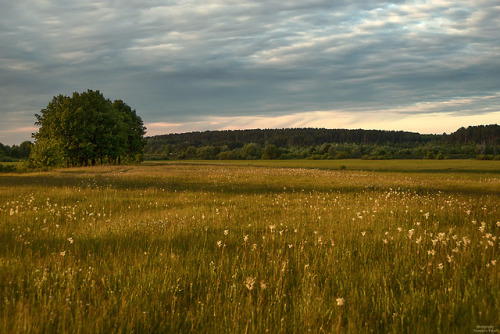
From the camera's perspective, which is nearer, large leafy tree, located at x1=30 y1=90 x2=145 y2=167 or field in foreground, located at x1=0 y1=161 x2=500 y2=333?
field in foreground, located at x1=0 y1=161 x2=500 y2=333

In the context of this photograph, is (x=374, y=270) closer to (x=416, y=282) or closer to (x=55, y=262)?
(x=416, y=282)

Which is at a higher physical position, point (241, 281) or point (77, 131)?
point (77, 131)

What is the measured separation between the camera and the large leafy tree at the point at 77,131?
5203 centimetres

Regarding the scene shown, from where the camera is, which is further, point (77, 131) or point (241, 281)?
point (77, 131)

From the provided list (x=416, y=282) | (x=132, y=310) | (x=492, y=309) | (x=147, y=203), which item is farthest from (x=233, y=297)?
(x=147, y=203)

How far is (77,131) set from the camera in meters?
53.6

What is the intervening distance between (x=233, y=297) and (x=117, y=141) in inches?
2312

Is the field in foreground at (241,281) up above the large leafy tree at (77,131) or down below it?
below

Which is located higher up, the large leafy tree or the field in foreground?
the large leafy tree

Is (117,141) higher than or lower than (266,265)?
higher

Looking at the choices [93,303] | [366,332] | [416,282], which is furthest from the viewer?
[416,282]

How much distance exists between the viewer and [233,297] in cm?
395

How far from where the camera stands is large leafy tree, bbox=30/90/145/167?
52.0 metres

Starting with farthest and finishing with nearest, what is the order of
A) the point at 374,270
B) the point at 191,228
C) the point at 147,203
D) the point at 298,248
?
the point at 147,203, the point at 191,228, the point at 298,248, the point at 374,270
